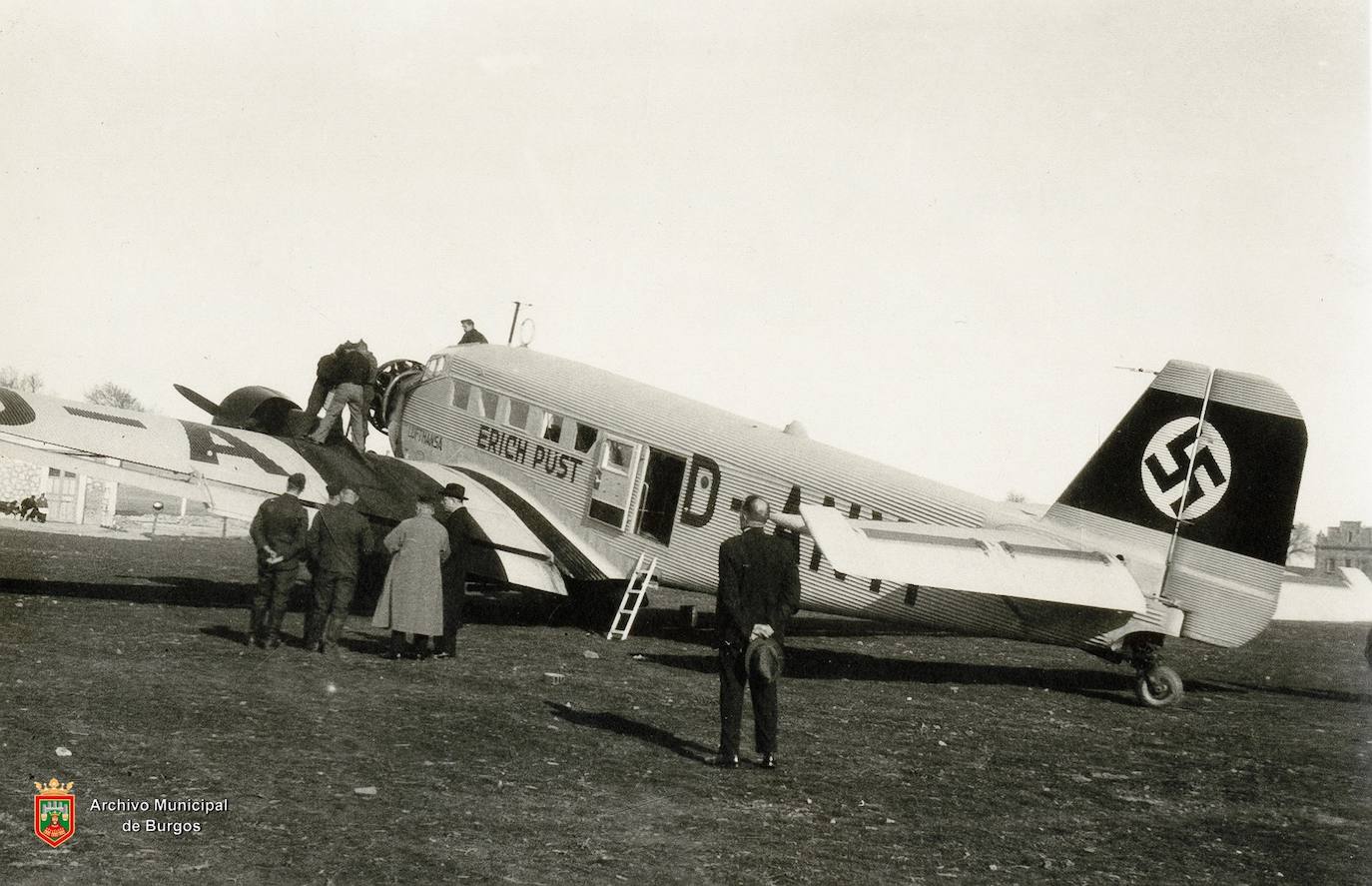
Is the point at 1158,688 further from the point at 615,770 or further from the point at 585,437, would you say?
the point at 585,437

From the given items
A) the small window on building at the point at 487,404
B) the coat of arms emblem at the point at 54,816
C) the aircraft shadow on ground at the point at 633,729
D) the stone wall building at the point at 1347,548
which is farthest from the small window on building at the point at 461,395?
the stone wall building at the point at 1347,548

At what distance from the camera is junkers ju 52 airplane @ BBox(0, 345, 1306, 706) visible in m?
9.88

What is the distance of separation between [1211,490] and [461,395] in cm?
919

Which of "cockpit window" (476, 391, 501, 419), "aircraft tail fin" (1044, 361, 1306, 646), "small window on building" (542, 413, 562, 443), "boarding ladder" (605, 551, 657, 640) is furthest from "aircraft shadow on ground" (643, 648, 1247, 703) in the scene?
"cockpit window" (476, 391, 501, 419)

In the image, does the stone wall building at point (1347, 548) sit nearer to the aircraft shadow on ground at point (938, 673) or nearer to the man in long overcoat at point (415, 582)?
the aircraft shadow on ground at point (938, 673)

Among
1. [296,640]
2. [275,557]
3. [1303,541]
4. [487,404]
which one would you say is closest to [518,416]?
[487,404]

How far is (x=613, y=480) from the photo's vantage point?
43.5ft

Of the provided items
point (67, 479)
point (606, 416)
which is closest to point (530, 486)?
point (606, 416)

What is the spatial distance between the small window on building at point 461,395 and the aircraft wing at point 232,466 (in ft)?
4.32

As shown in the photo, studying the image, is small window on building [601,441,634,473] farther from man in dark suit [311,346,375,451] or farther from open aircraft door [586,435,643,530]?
man in dark suit [311,346,375,451]

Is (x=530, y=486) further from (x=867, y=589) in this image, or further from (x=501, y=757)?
(x=501, y=757)

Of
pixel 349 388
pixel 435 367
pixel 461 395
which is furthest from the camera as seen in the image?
pixel 435 367

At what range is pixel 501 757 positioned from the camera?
675 centimetres

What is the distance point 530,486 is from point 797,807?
844 centimetres
